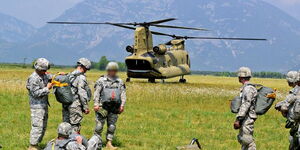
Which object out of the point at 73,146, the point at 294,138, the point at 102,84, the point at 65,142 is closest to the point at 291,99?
the point at 294,138

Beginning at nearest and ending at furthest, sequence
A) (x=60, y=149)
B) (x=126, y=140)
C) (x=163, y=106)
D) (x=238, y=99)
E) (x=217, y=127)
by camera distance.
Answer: (x=60, y=149) < (x=238, y=99) < (x=126, y=140) < (x=217, y=127) < (x=163, y=106)

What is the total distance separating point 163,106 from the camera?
24.7m

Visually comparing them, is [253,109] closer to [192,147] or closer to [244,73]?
[244,73]

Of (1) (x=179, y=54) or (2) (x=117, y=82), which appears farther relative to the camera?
(1) (x=179, y=54)

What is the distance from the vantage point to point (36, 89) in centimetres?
1135

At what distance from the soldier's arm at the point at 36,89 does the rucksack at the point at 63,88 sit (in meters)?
0.26

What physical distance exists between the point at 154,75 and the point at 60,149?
3326 cm

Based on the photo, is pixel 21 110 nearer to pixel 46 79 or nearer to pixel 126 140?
pixel 126 140

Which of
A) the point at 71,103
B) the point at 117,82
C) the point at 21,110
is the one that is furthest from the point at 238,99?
the point at 21,110

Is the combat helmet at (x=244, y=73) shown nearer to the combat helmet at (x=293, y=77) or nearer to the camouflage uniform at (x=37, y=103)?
the combat helmet at (x=293, y=77)

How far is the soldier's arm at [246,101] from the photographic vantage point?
10.5 metres

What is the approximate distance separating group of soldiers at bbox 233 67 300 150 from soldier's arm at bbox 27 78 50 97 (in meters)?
4.83

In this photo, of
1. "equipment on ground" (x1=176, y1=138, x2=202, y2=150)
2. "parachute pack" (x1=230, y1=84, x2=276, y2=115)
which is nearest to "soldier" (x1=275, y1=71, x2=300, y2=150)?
"parachute pack" (x1=230, y1=84, x2=276, y2=115)

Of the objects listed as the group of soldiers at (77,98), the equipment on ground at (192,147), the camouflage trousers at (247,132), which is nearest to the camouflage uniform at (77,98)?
the group of soldiers at (77,98)
